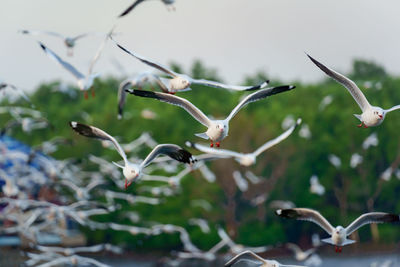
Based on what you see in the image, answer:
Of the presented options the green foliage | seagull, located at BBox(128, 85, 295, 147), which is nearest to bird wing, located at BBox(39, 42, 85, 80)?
seagull, located at BBox(128, 85, 295, 147)

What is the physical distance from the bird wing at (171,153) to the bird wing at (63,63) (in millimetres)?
5649

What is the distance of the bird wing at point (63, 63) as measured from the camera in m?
25.0

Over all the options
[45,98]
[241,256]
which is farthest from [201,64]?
[241,256]

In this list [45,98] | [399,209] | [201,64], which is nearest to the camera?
[399,209]

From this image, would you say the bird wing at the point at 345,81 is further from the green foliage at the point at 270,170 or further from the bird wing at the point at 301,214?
the green foliage at the point at 270,170

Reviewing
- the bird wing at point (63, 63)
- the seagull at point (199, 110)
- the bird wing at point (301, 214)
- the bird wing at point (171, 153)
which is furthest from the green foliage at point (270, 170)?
the seagull at point (199, 110)

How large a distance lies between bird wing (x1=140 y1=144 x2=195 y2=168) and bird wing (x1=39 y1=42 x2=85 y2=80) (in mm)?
5649

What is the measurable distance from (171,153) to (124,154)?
1.04 meters

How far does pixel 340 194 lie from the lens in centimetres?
7231

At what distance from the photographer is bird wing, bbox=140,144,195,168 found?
20.2 m

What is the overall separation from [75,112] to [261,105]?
55.8ft

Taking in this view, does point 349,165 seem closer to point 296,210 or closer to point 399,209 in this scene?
point 399,209

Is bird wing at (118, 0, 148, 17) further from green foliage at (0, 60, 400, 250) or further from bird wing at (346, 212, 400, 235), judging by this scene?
green foliage at (0, 60, 400, 250)

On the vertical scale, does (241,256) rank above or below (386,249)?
below
